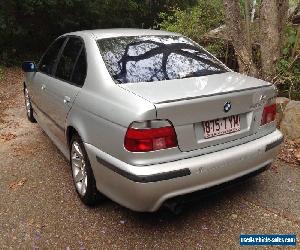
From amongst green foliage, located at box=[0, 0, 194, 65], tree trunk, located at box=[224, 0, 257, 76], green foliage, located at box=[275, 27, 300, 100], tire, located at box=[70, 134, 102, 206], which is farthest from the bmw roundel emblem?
green foliage, located at box=[0, 0, 194, 65]

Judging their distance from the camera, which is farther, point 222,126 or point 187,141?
point 222,126

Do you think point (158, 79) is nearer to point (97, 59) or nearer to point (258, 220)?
point (97, 59)

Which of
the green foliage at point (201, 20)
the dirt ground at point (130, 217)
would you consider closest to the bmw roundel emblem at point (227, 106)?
the dirt ground at point (130, 217)

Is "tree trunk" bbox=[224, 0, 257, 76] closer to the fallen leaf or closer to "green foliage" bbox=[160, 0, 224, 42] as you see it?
"green foliage" bbox=[160, 0, 224, 42]

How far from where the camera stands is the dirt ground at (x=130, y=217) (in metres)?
3.35

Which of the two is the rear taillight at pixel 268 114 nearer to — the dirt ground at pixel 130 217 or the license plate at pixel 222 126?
the license plate at pixel 222 126

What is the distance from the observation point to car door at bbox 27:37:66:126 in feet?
16.0

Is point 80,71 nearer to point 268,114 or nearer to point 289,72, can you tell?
point 268,114

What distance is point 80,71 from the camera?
12.9 ft

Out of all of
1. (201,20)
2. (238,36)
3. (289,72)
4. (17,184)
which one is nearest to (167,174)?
(17,184)

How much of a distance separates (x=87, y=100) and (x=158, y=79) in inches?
27.0

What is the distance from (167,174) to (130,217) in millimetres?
977

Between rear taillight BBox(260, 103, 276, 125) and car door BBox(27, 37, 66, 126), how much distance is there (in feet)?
8.43

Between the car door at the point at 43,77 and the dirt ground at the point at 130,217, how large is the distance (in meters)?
0.85
